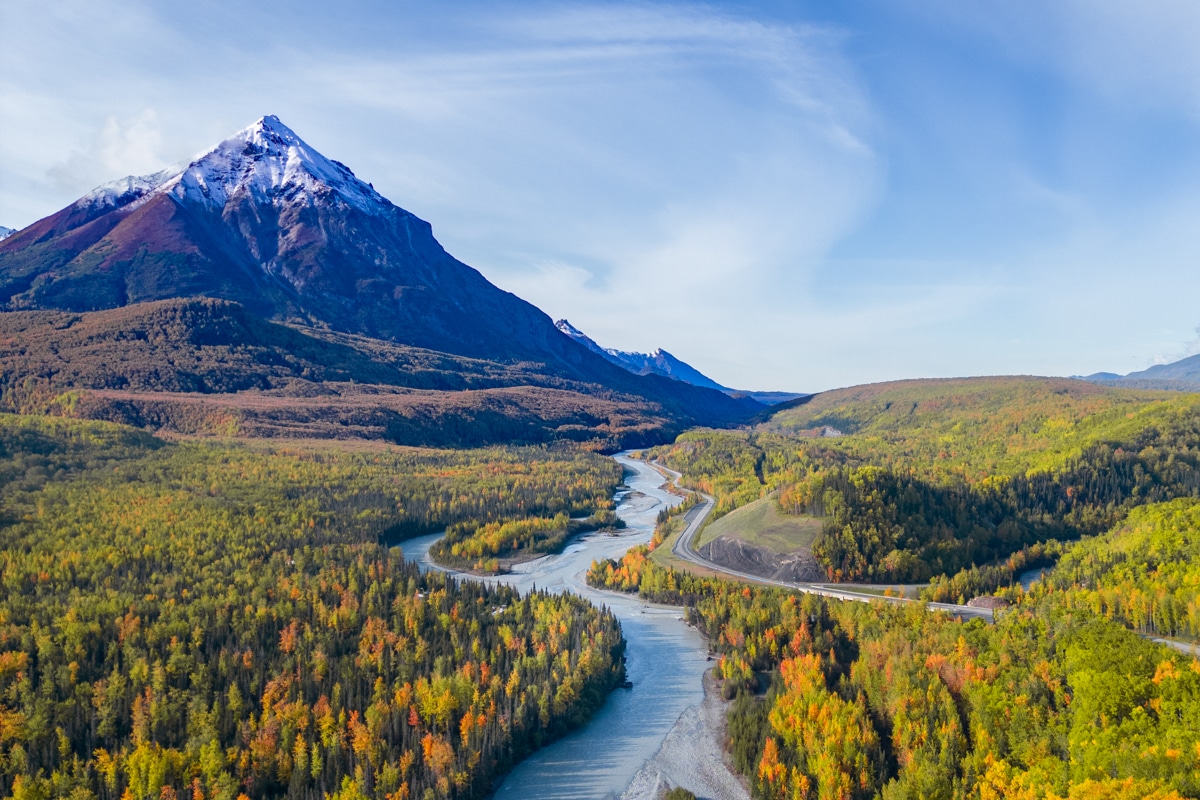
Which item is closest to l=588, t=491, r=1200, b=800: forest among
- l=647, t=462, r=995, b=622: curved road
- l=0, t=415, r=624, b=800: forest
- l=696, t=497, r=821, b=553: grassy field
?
l=647, t=462, r=995, b=622: curved road


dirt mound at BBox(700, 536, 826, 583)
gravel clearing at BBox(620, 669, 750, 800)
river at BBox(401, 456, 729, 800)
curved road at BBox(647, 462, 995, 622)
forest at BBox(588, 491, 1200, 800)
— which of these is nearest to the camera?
forest at BBox(588, 491, 1200, 800)

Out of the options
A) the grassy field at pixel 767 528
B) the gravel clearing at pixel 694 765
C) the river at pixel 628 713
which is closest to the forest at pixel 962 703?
the gravel clearing at pixel 694 765

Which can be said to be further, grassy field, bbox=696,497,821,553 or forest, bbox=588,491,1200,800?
grassy field, bbox=696,497,821,553

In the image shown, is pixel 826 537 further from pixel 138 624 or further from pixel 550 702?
pixel 138 624

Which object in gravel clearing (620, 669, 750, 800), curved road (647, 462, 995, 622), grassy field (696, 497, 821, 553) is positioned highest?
grassy field (696, 497, 821, 553)

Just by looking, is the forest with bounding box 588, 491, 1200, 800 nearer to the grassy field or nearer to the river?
the river

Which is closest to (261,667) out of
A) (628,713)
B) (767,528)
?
(628,713)

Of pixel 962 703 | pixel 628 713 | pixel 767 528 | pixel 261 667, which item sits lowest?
pixel 628 713

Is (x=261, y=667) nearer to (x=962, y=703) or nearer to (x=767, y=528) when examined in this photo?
(x=962, y=703)
